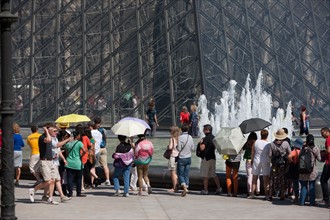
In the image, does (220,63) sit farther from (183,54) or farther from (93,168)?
(93,168)

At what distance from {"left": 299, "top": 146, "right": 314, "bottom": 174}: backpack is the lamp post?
190 inches

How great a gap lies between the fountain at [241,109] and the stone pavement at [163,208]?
16522mm

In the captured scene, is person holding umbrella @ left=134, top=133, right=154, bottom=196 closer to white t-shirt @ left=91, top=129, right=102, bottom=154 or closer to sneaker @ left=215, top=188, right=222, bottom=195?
sneaker @ left=215, top=188, right=222, bottom=195

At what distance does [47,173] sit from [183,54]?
71.4 feet

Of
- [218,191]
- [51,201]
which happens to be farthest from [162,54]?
[51,201]

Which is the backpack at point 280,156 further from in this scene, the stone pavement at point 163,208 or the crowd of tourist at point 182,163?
the stone pavement at point 163,208

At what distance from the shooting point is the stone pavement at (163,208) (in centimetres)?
1664

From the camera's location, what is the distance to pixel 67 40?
46.5m

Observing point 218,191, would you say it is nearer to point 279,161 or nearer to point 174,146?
point 174,146

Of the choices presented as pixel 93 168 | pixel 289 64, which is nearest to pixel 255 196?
pixel 93 168

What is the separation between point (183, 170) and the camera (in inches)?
775

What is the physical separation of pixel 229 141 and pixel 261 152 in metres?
0.69

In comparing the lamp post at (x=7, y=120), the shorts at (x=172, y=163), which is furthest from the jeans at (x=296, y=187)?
the lamp post at (x=7, y=120)

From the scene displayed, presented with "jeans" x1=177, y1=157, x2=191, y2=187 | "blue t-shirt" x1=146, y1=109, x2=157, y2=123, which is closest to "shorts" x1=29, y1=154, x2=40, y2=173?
"jeans" x1=177, y1=157, x2=191, y2=187
